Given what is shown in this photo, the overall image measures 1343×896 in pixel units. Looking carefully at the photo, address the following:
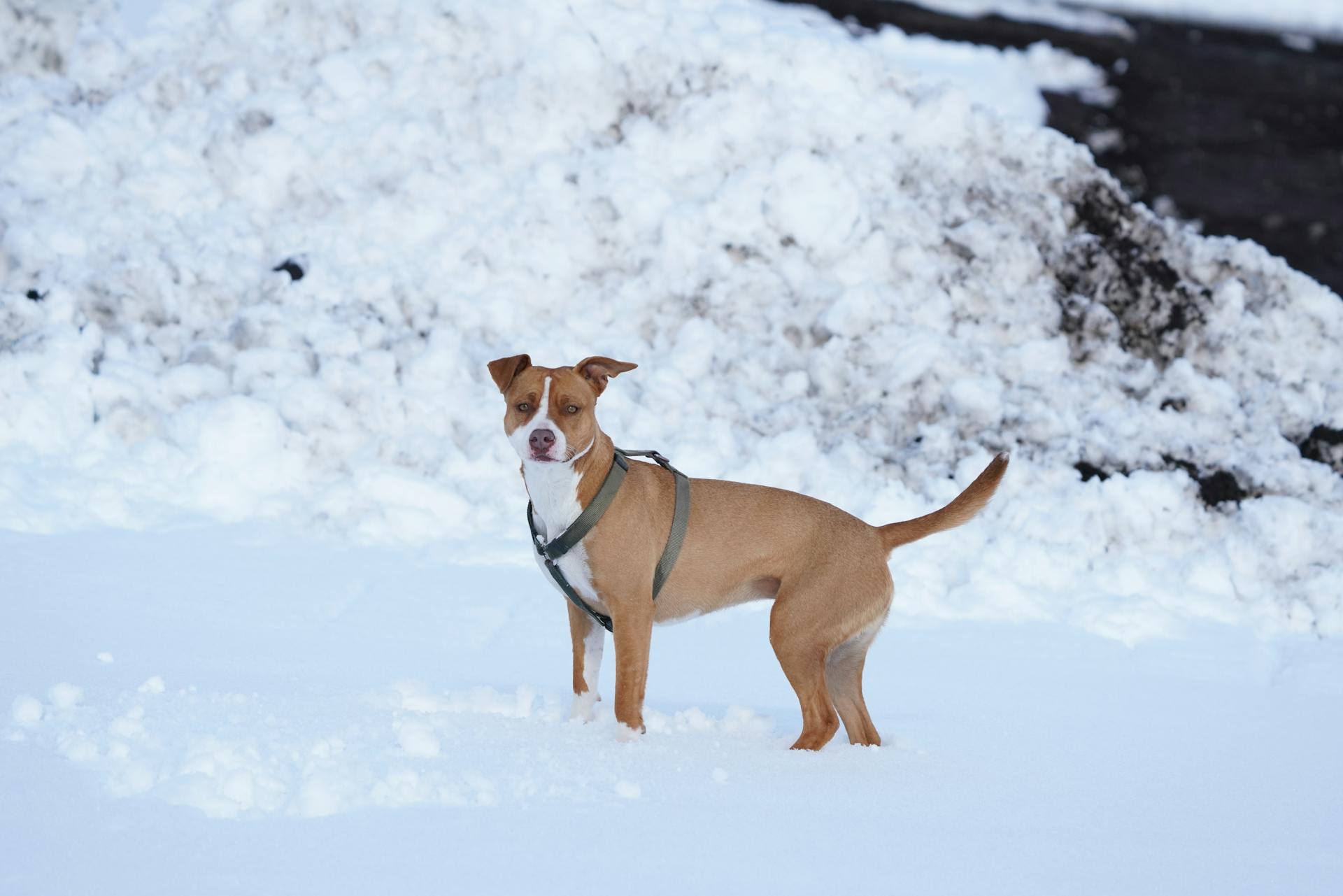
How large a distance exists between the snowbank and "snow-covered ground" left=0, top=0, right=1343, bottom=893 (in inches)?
1.2

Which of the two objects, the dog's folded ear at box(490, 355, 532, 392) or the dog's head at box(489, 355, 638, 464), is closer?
the dog's head at box(489, 355, 638, 464)

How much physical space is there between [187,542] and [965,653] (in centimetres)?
367

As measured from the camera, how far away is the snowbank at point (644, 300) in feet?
21.0

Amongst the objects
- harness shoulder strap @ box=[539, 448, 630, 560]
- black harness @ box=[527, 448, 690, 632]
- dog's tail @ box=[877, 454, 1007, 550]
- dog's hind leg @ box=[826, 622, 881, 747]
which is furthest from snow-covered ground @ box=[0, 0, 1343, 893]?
dog's tail @ box=[877, 454, 1007, 550]

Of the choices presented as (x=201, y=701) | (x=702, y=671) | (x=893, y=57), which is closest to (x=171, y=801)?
(x=201, y=701)

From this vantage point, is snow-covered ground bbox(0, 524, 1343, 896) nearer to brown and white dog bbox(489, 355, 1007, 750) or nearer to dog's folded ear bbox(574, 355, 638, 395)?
brown and white dog bbox(489, 355, 1007, 750)

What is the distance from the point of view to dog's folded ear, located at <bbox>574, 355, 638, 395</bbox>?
13.6 ft

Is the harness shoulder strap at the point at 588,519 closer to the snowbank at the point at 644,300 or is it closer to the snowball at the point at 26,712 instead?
the snowball at the point at 26,712

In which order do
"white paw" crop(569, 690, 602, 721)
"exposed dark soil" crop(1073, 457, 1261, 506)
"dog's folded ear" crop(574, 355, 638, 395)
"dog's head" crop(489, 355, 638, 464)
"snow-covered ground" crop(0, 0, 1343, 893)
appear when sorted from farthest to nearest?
"exposed dark soil" crop(1073, 457, 1261, 506), "white paw" crop(569, 690, 602, 721), "dog's folded ear" crop(574, 355, 638, 395), "dog's head" crop(489, 355, 638, 464), "snow-covered ground" crop(0, 0, 1343, 893)

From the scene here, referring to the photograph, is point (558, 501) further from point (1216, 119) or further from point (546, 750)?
point (1216, 119)

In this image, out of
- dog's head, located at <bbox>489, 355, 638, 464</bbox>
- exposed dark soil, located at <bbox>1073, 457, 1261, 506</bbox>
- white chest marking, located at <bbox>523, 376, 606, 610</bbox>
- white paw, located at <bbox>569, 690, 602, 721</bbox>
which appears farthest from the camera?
exposed dark soil, located at <bbox>1073, 457, 1261, 506</bbox>

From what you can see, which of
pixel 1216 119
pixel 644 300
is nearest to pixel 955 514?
pixel 644 300

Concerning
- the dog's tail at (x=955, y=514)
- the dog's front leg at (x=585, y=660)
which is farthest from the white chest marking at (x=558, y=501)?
the dog's tail at (x=955, y=514)

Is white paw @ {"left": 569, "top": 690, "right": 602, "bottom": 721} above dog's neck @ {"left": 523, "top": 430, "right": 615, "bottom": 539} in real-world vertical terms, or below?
below
